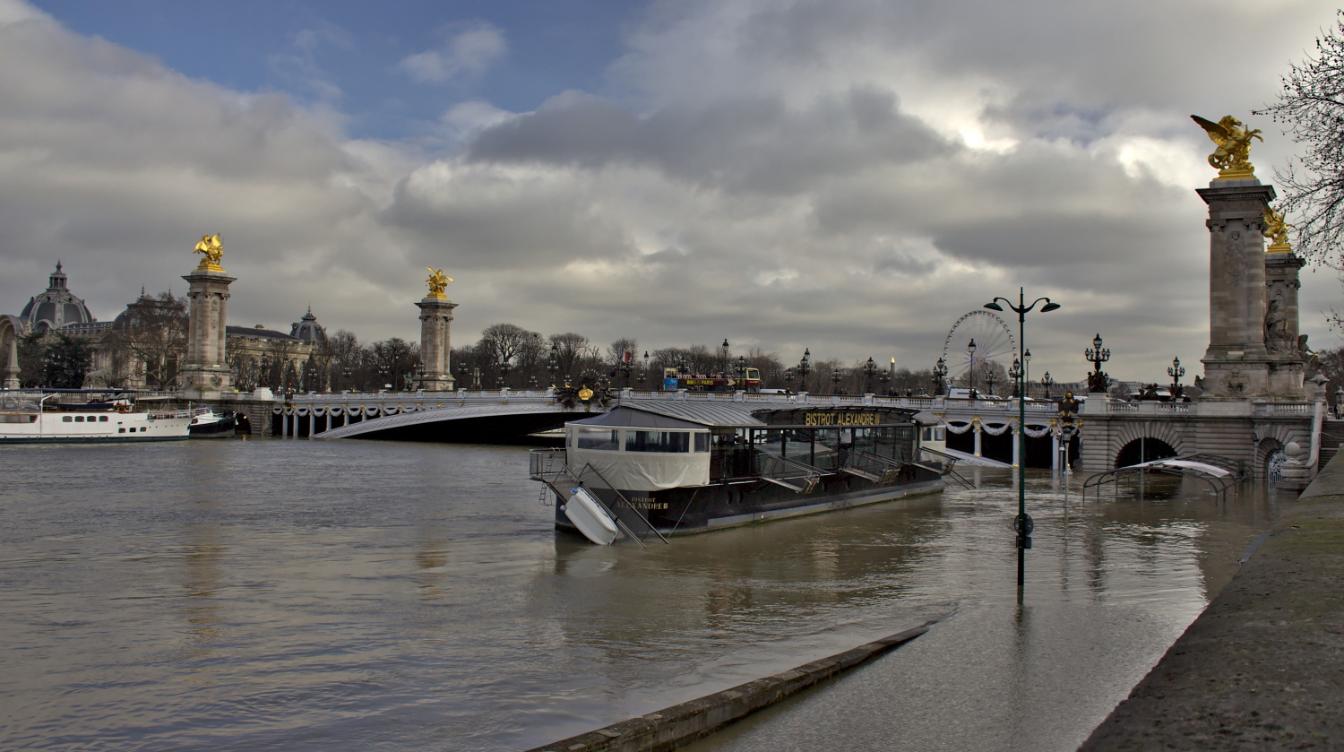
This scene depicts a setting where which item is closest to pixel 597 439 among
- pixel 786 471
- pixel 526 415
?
pixel 786 471

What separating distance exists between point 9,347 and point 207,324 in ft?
197

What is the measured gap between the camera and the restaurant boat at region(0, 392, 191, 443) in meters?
78.6

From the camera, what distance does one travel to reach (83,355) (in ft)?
436

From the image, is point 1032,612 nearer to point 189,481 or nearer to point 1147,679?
point 1147,679

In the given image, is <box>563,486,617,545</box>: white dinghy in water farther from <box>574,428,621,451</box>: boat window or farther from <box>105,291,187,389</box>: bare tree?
<box>105,291,187,389</box>: bare tree

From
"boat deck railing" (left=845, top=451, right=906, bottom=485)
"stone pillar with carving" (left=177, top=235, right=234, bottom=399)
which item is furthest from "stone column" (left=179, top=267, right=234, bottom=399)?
"boat deck railing" (left=845, top=451, right=906, bottom=485)

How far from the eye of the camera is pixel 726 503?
1262 inches

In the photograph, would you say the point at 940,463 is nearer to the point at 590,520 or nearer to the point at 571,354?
the point at 590,520

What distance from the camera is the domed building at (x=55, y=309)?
19299cm

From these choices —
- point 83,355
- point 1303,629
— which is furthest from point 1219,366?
point 83,355

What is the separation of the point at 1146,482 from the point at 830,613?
3744cm

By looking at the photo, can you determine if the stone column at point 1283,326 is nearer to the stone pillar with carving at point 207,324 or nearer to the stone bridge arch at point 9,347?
the stone pillar with carving at point 207,324

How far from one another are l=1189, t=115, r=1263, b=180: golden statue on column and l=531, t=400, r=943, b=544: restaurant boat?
2516 centimetres

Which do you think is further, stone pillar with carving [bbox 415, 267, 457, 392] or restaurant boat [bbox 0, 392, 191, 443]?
stone pillar with carving [bbox 415, 267, 457, 392]
